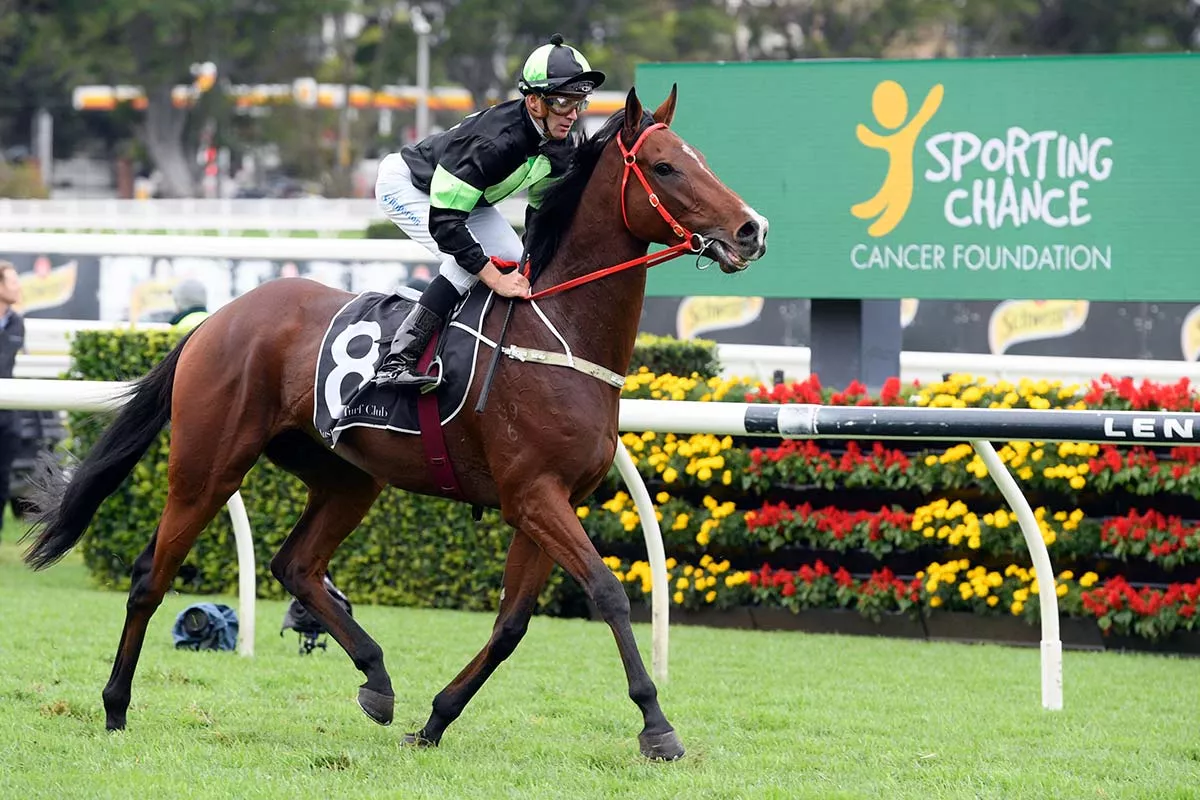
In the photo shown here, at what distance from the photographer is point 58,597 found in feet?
27.4

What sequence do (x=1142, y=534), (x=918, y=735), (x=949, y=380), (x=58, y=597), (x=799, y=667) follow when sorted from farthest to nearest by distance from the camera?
(x=58, y=597), (x=949, y=380), (x=1142, y=534), (x=799, y=667), (x=918, y=735)

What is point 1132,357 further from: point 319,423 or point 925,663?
point 319,423

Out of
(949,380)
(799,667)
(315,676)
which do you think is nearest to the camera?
(315,676)

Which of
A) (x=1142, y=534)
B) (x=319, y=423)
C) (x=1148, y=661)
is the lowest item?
(x=1148, y=661)

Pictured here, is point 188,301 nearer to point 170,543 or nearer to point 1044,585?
point 170,543

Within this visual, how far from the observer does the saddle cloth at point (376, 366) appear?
4.90 meters

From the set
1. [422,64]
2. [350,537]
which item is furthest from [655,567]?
[422,64]

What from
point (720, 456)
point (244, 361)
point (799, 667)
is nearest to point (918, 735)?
point (799, 667)

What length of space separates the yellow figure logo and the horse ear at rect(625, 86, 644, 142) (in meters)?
3.70

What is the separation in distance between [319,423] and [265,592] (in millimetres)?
3624

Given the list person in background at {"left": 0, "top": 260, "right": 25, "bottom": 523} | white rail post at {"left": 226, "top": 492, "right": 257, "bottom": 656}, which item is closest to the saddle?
white rail post at {"left": 226, "top": 492, "right": 257, "bottom": 656}

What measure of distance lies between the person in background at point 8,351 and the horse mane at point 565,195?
18.3ft

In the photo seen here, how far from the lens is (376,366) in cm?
499

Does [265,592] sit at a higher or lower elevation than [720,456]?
lower
